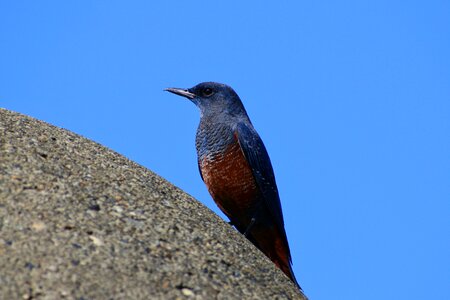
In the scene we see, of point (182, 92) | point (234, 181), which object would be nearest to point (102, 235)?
point (234, 181)

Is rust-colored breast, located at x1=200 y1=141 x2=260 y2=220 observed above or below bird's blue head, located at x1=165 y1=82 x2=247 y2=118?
below

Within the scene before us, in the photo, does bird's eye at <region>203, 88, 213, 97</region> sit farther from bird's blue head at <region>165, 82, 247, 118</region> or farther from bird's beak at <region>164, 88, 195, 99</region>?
bird's beak at <region>164, 88, 195, 99</region>

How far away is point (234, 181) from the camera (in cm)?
1117

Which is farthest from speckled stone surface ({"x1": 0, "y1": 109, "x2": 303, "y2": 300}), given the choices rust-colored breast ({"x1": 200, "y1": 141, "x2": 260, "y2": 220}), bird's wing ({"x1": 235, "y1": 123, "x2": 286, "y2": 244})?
bird's wing ({"x1": 235, "y1": 123, "x2": 286, "y2": 244})

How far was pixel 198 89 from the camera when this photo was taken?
40.2 ft

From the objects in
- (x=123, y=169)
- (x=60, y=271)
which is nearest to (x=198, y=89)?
(x=123, y=169)

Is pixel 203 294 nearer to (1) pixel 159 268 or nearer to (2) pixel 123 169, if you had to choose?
(1) pixel 159 268

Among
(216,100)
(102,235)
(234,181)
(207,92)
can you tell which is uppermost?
(207,92)

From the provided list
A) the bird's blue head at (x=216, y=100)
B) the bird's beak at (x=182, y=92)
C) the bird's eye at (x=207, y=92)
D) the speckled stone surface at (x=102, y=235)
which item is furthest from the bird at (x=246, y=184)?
the speckled stone surface at (x=102, y=235)

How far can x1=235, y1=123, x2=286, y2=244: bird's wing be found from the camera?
11.3 meters

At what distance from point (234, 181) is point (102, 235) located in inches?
160

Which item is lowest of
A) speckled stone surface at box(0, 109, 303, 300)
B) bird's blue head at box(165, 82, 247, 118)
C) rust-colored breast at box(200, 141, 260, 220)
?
speckled stone surface at box(0, 109, 303, 300)

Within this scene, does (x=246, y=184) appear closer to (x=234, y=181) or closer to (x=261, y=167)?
(x=234, y=181)

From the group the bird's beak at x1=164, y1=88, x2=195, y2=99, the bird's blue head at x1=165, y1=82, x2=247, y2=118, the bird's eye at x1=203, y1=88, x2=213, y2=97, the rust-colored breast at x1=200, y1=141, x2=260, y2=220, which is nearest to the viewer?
the rust-colored breast at x1=200, y1=141, x2=260, y2=220
